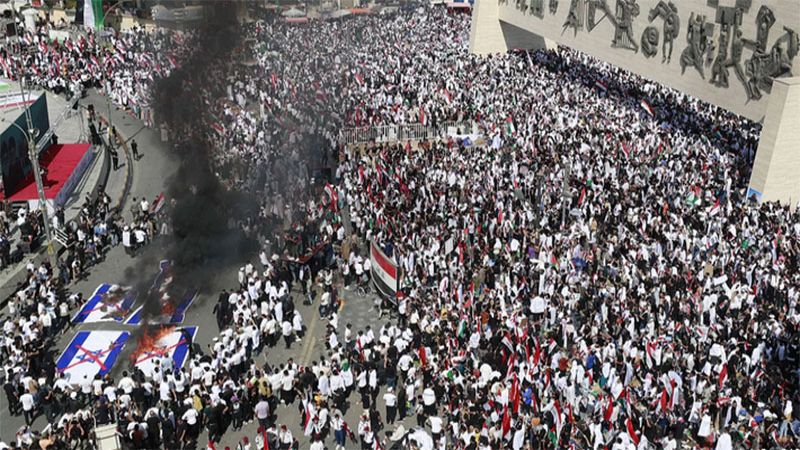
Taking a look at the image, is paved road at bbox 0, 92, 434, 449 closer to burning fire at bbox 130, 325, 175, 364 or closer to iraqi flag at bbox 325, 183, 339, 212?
burning fire at bbox 130, 325, 175, 364

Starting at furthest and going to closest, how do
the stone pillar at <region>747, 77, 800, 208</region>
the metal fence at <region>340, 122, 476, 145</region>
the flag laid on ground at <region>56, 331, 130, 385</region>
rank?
the metal fence at <region>340, 122, 476, 145</region>, the stone pillar at <region>747, 77, 800, 208</region>, the flag laid on ground at <region>56, 331, 130, 385</region>

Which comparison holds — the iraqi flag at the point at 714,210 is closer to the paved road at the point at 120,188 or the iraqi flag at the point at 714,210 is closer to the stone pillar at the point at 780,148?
the stone pillar at the point at 780,148

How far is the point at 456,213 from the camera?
2642 centimetres

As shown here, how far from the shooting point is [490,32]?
5325 cm

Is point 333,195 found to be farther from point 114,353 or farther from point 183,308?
point 114,353

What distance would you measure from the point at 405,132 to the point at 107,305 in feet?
54.9

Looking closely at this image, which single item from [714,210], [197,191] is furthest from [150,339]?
[714,210]

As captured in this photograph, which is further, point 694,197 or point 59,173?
point 59,173

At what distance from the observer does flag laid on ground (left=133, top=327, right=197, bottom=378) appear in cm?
2008

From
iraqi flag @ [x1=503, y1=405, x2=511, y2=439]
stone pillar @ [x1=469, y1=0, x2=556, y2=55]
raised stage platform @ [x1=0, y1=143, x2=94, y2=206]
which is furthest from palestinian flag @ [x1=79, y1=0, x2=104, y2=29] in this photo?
iraqi flag @ [x1=503, y1=405, x2=511, y2=439]

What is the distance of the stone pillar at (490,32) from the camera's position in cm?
5297

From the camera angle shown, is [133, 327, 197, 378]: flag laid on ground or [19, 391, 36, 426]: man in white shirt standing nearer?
[19, 391, 36, 426]: man in white shirt standing

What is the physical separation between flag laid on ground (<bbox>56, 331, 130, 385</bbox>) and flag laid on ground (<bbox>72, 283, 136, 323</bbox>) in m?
0.88

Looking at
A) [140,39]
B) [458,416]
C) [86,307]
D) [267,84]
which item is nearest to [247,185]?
[86,307]
